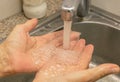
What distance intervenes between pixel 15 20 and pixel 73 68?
0.33 m

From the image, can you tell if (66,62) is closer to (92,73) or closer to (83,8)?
(92,73)

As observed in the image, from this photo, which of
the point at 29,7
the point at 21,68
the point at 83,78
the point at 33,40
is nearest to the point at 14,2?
the point at 29,7

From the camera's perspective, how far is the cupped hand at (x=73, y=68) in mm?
602

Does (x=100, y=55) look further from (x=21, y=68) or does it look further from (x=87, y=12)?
(x=21, y=68)

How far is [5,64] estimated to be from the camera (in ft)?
2.25

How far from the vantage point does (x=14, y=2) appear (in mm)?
915

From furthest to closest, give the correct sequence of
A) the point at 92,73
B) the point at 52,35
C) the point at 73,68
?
the point at 52,35
the point at 73,68
the point at 92,73

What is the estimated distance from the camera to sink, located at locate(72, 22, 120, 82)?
0.90 meters

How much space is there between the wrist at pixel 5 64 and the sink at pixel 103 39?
303 mm

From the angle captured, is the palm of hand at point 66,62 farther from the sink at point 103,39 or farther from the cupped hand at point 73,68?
the sink at point 103,39

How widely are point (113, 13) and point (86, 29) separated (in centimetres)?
12

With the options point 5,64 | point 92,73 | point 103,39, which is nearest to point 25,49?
point 5,64

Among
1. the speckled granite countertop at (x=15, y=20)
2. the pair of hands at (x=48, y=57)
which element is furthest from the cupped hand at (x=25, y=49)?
the speckled granite countertop at (x=15, y=20)

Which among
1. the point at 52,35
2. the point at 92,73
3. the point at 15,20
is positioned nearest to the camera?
the point at 92,73
